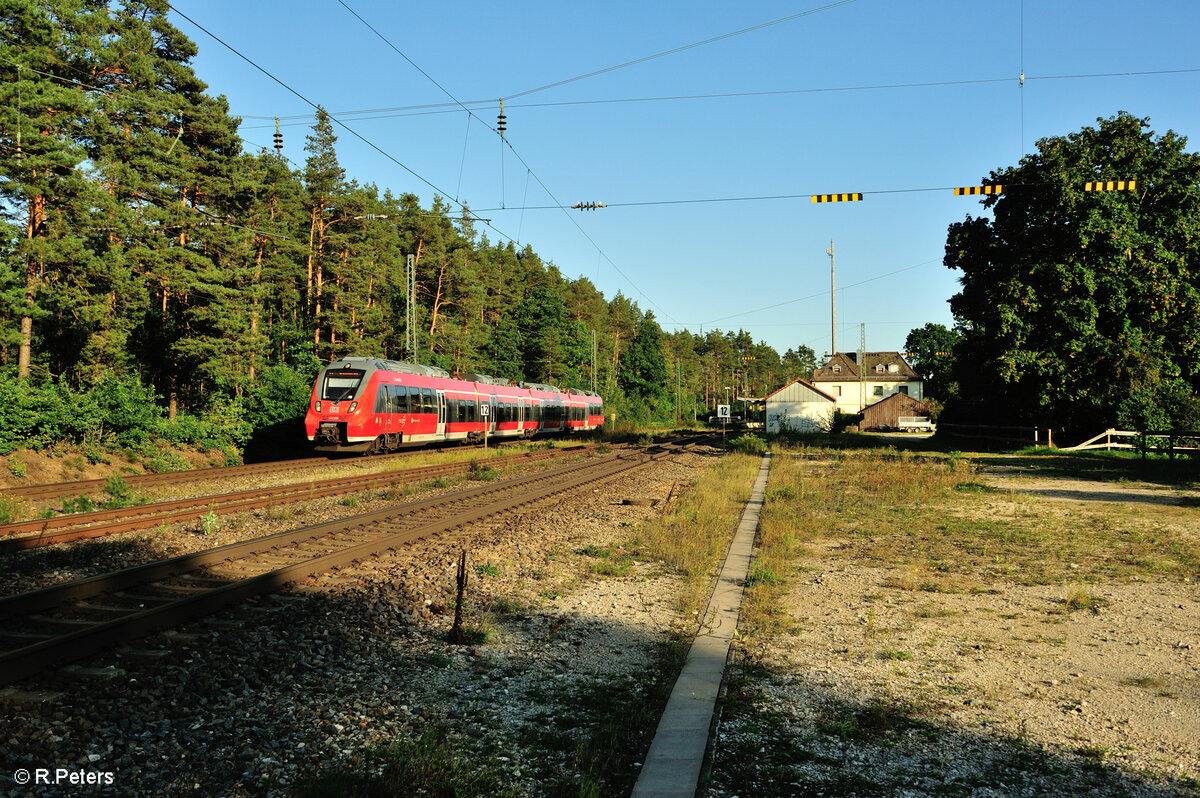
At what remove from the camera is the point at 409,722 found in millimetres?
5047

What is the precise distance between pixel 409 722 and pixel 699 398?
478 feet

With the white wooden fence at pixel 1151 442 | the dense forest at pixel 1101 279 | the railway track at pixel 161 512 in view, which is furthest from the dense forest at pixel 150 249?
the white wooden fence at pixel 1151 442

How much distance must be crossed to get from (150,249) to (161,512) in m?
22.0

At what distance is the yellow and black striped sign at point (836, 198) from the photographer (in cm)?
1814

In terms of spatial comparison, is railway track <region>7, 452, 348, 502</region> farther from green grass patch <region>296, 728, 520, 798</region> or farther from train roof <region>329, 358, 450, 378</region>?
green grass patch <region>296, 728, 520, 798</region>

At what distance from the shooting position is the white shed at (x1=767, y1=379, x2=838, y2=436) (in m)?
66.8

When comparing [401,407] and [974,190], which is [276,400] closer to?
[401,407]

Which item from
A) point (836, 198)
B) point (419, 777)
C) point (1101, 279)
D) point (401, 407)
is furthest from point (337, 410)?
point (1101, 279)

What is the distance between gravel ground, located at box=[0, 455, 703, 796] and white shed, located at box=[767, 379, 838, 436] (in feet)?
195

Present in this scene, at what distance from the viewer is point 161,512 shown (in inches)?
522

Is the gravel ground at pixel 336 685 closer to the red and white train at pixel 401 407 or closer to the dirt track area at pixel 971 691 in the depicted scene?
the dirt track area at pixel 971 691

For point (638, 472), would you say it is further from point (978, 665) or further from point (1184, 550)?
point (978, 665)

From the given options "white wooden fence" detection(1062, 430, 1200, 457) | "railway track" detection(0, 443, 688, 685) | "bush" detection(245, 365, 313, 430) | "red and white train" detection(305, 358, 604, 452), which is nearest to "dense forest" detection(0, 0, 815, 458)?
"bush" detection(245, 365, 313, 430)

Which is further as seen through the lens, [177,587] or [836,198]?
[836,198]
